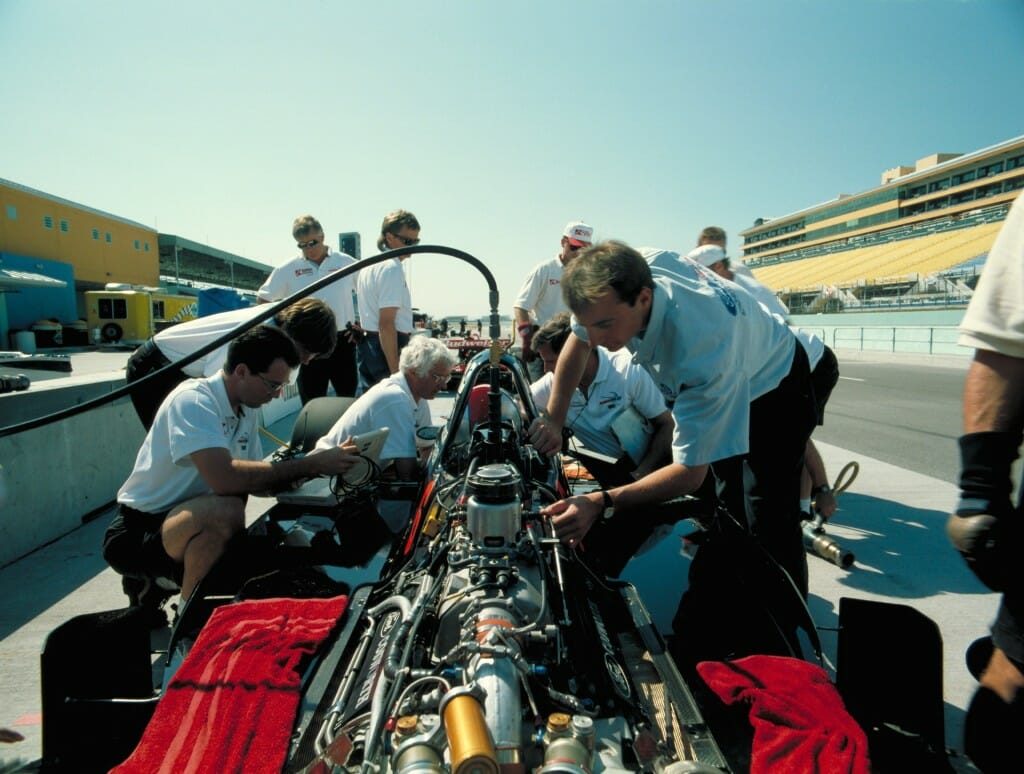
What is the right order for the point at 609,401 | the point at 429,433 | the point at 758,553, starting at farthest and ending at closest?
the point at 609,401, the point at 429,433, the point at 758,553

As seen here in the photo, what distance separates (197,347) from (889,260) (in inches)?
1775

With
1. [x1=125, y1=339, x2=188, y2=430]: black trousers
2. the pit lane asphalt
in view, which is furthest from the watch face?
[x1=125, y1=339, x2=188, y2=430]: black trousers

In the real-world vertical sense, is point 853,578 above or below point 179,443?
below

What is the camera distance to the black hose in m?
1.76

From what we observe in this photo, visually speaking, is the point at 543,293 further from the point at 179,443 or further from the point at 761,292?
the point at 179,443

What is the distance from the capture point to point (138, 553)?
2293 millimetres

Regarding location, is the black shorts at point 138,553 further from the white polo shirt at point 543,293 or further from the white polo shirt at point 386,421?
the white polo shirt at point 543,293

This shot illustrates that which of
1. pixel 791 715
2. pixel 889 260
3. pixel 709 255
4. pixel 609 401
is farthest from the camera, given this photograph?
pixel 889 260

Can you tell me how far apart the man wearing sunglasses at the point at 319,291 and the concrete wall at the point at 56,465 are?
4.01 ft

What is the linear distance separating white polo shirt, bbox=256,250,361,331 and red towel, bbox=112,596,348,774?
10.2 feet

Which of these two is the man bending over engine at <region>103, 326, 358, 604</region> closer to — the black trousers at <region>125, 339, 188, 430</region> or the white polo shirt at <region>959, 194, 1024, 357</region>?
the black trousers at <region>125, 339, 188, 430</region>

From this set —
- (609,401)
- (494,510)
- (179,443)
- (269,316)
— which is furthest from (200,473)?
(609,401)

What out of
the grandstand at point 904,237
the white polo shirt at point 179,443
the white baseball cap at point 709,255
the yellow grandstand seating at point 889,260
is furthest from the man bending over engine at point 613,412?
the yellow grandstand seating at point 889,260

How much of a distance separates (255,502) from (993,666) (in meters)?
4.30
